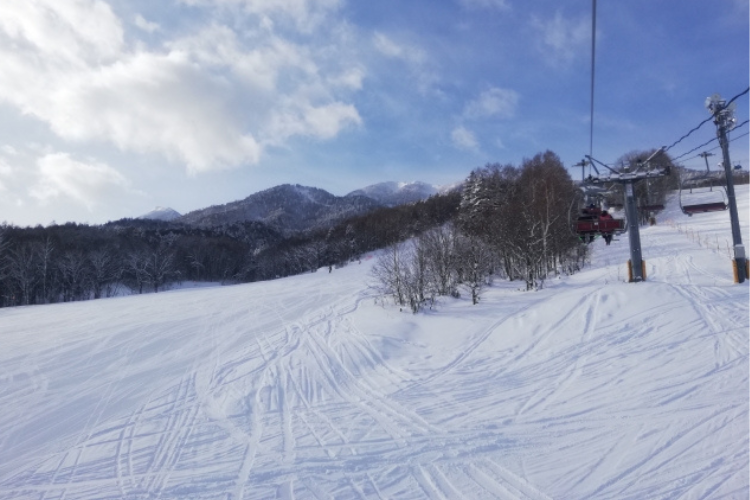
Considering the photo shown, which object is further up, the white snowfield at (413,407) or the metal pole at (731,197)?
the metal pole at (731,197)

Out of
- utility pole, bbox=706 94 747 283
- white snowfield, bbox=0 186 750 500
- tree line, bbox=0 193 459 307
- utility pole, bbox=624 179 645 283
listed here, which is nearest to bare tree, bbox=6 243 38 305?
tree line, bbox=0 193 459 307

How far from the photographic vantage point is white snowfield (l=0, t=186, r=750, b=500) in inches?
210

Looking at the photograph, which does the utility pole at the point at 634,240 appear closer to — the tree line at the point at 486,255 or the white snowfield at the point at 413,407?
the white snowfield at the point at 413,407

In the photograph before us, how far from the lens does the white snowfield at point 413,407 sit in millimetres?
5340

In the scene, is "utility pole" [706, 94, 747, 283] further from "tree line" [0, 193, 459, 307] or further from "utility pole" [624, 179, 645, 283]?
"tree line" [0, 193, 459, 307]

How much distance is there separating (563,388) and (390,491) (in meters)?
4.93

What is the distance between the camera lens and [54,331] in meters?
18.8

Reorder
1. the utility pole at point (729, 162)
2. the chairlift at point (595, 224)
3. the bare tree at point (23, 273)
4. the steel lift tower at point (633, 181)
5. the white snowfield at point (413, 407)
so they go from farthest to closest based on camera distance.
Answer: the bare tree at point (23, 273) → the chairlift at point (595, 224) → the steel lift tower at point (633, 181) → the utility pole at point (729, 162) → the white snowfield at point (413, 407)

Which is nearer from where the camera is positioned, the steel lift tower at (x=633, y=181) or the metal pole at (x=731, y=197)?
the metal pole at (x=731, y=197)

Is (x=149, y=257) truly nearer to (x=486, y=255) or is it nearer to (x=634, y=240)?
(x=486, y=255)

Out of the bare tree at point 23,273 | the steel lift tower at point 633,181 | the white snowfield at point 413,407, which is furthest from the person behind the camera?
the bare tree at point 23,273

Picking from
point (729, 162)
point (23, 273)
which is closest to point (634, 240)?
point (729, 162)

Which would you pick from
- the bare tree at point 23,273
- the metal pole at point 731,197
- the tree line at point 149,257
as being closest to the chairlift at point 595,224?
the metal pole at point 731,197

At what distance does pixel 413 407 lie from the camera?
7.88 meters
